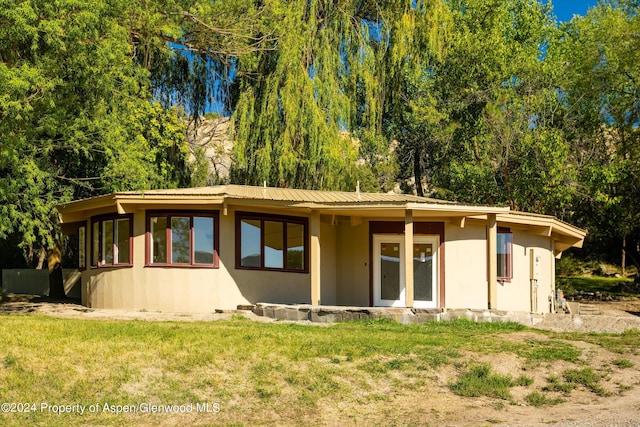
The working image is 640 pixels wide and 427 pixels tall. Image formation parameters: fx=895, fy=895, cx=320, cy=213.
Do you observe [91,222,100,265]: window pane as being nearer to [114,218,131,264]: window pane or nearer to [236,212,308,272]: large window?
[114,218,131,264]: window pane

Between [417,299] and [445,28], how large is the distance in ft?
46.8

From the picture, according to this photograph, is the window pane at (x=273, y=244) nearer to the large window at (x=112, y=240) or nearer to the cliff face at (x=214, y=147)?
the large window at (x=112, y=240)

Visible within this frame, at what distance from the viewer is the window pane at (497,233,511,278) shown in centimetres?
2383

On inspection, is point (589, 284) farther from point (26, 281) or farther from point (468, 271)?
point (26, 281)

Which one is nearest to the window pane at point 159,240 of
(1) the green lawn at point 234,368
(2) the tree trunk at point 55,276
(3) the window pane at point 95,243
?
(3) the window pane at point 95,243

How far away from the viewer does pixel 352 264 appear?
23.4m

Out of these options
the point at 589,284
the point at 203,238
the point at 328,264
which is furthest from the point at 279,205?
the point at 589,284

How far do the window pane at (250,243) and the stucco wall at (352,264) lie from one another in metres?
2.66

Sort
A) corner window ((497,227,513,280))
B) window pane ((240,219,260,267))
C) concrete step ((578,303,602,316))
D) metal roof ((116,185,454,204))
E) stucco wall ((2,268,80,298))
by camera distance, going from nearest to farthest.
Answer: metal roof ((116,185,454,204)) < window pane ((240,219,260,267)) < corner window ((497,227,513,280)) < concrete step ((578,303,602,316)) < stucco wall ((2,268,80,298))

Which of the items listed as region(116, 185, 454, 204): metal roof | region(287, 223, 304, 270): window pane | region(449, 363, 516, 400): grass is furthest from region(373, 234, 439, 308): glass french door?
region(449, 363, 516, 400): grass

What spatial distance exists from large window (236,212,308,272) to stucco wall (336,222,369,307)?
4.11 ft

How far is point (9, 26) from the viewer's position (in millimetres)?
18016

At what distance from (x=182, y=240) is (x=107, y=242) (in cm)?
238

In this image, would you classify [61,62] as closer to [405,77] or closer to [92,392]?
[92,392]
